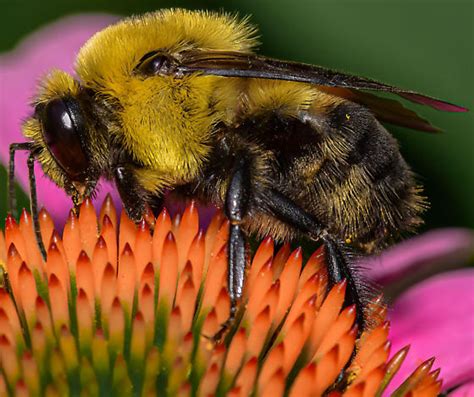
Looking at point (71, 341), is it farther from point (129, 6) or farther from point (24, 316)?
point (129, 6)

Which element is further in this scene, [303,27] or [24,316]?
[303,27]

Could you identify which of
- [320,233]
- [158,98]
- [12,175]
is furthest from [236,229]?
[12,175]

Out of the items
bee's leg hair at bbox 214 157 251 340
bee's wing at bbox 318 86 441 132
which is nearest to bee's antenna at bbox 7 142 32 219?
bee's leg hair at bbox 214 157 251 340

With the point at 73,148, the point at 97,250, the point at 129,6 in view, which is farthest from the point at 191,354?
the point at 129,6

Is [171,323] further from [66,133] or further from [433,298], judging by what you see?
[433,298]

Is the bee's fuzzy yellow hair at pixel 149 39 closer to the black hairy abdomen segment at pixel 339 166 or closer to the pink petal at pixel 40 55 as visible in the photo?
the black hairy abdomen segment at pixel 339 166

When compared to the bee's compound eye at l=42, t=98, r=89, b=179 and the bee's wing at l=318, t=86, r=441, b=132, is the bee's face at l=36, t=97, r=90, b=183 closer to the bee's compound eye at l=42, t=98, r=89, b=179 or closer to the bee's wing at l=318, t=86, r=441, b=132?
the bee's compound eye at l=42, t=98, r=89, b=179

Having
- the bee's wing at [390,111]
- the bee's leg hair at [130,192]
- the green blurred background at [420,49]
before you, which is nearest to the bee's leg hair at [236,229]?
the bee's leg hair at [130,192]
